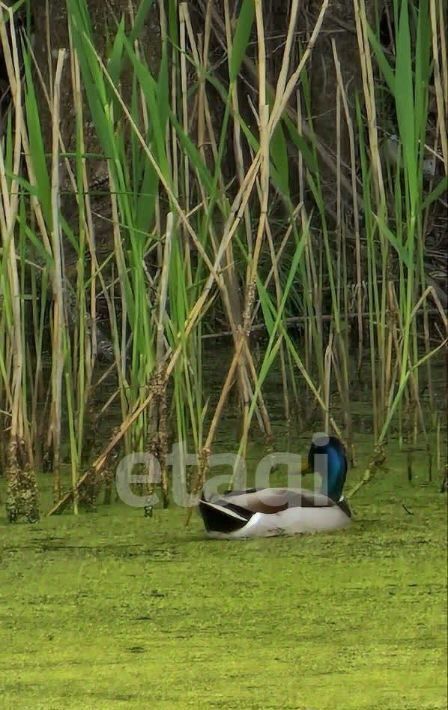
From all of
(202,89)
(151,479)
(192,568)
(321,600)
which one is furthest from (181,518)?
(202,89)

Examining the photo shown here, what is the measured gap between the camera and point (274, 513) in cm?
293

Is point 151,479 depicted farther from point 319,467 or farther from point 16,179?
point 16,179

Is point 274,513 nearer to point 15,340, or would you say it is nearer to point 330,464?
point 330,464

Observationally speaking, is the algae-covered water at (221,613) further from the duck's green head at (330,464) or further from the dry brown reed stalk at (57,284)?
the dry brown reed stalk at (57,284)

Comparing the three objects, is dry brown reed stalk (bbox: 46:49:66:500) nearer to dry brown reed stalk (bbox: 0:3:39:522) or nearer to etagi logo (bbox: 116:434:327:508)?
dry brown reed stalk (bbox: 0:3:39:522)

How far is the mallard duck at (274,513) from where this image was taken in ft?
9.41

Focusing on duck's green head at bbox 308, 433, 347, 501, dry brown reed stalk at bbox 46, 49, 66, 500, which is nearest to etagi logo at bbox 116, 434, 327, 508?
duck's green head at bbox 308, 433, 347, 501

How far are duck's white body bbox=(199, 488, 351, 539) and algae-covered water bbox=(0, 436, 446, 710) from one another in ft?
0.08

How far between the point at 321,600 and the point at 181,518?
0.55 metres

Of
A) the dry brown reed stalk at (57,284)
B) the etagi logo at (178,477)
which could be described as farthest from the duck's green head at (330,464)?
the dry brown reed stalk at (57,284)

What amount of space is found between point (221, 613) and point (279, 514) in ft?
1.60

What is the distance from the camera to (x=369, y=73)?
9.95 ft

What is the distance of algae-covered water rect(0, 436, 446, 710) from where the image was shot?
7.02 ft

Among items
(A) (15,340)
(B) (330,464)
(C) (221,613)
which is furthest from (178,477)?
(C) (221,613)
